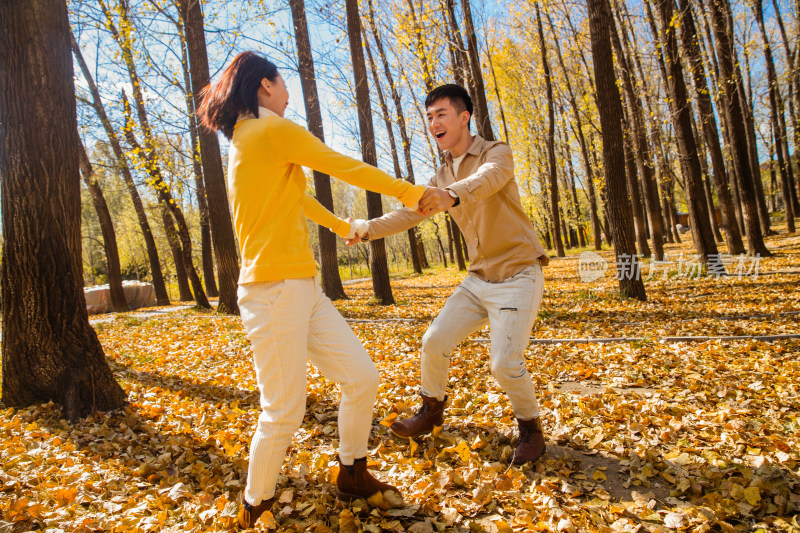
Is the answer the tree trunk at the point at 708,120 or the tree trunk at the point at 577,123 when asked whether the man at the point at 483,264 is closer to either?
the tree trunk at the point at 708,120

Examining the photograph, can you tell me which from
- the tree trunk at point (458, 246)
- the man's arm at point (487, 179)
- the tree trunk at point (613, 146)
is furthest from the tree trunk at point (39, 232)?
the tree trunk at point (458, 246)

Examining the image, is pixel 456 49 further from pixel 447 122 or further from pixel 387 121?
pixel 447 122

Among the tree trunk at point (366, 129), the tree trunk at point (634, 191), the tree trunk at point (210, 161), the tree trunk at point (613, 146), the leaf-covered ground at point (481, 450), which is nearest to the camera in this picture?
the leaf-covered ground at point (481, 450)

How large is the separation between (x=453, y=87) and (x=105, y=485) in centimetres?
357

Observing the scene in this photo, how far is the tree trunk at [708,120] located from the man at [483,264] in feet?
39.4

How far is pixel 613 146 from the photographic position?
9211 millimetres

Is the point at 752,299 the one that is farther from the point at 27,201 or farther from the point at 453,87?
the point at 27,201

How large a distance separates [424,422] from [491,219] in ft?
5.22

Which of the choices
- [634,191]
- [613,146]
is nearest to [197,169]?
[613,146]

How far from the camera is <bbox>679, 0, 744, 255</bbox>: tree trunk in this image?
41.3 ft

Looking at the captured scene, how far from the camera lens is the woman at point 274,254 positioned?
90.8 inches

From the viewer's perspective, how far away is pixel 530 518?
8.18ft

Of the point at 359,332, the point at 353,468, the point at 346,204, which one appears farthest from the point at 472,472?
the point at 346,204

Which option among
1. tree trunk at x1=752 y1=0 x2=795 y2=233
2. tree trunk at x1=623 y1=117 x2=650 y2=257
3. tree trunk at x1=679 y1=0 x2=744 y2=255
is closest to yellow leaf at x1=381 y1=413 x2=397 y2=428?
tree trunk at x1=679 y1=0 x2=744 y2=255
